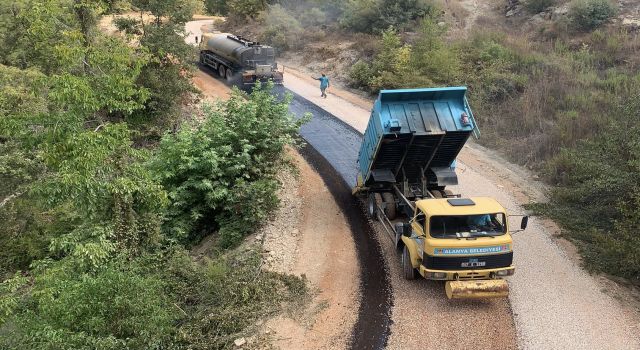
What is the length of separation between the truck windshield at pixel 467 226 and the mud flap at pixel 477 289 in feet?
3.35

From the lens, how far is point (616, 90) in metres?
21.8

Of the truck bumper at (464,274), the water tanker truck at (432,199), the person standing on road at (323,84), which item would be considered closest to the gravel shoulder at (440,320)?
the water tanker truck at (432,199)

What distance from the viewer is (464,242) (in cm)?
1055

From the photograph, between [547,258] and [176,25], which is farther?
[176,25]

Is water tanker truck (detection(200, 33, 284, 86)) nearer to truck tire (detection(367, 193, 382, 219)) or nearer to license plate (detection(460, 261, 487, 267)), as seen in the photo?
truck tire (detection(367, 193, 382, 219))

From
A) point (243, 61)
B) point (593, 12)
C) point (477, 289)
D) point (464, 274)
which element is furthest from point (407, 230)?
point (593, 12)

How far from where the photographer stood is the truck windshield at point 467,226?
35.3 ft

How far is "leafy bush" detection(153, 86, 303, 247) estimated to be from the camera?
1416 cm

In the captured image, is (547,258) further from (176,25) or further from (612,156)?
(176,25)

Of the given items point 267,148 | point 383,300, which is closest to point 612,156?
point 383,300

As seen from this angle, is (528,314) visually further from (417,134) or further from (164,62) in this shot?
(164,62)

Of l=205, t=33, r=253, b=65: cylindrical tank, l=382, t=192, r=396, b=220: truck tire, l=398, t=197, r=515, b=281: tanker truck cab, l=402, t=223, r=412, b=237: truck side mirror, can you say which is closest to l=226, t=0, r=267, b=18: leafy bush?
l=205, t=33, r=253, b=65: cylindrical tank

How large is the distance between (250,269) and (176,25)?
1411 cm

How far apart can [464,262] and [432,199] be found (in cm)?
173
